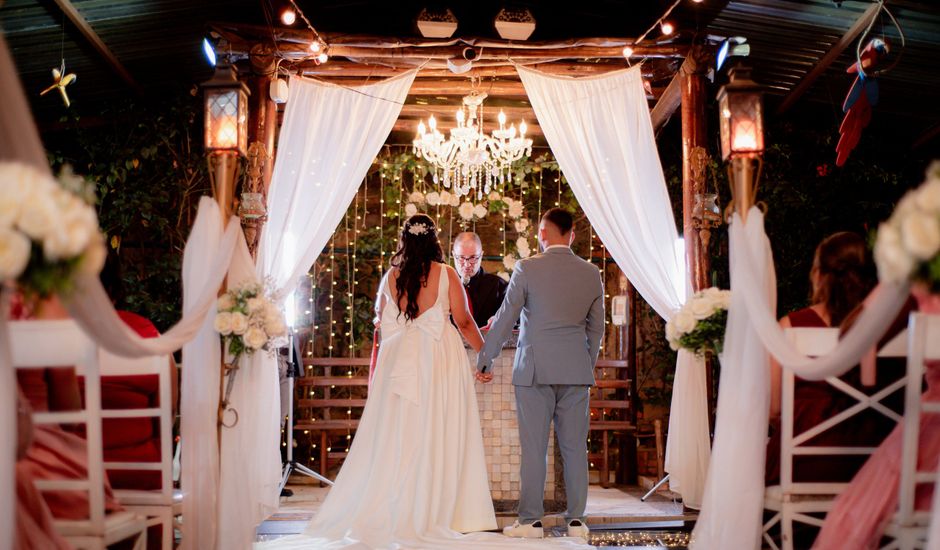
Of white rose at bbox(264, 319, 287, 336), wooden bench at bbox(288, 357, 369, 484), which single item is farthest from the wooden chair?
white rose at bbox(264, 319, 287, 336)

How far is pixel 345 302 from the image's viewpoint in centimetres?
831

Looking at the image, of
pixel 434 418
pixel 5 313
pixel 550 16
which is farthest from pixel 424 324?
pixel 550 16

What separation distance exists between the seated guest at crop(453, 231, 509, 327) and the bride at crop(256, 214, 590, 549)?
82.4 inches

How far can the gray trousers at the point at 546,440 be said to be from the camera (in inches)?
188

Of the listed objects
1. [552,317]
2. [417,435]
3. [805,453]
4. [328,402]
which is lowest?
[328,402]

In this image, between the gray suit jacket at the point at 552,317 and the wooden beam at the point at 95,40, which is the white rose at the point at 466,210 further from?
the gray suit jacket at the point at 552,317

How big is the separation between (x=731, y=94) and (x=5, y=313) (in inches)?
122

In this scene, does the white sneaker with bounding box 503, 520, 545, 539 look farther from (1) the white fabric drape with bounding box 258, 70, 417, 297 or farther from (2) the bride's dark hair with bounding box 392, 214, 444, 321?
(1) the white fabric drape with bounding box 258, 70, 417, 297

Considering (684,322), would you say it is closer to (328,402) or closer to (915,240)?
(915,240)

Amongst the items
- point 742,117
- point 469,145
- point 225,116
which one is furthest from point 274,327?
point 469,145

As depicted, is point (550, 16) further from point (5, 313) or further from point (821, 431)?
point (5, 313)

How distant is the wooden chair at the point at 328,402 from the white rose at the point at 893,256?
516cm

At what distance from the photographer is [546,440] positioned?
15.9 feet

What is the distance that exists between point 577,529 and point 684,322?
4.78 feet
